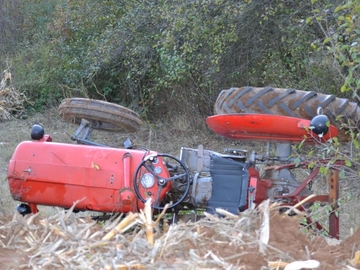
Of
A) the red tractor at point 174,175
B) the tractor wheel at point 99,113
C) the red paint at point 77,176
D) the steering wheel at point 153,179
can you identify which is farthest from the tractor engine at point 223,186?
the tractor wheel at point 99,113

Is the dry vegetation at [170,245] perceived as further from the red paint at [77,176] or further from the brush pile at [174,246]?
the red paint at [77,176]

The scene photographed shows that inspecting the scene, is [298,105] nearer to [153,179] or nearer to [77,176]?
[153,179]

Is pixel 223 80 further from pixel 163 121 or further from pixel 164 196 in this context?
pixel 164 196

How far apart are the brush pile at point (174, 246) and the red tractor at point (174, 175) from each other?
6.24 feet

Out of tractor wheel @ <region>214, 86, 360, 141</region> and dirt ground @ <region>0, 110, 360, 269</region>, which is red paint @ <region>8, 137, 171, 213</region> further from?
dirt ground @ <region>0, 110, 360, 269</region>

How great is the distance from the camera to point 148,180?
16.5 feet

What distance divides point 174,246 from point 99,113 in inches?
120

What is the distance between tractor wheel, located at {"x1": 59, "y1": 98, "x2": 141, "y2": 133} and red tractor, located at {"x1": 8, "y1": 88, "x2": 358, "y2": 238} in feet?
1.03

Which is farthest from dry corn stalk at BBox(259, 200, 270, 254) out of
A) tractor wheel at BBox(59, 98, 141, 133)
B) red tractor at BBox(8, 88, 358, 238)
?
tractor wheel at BBox(59, 98, 141, 133)

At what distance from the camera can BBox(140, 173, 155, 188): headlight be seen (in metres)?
5.02

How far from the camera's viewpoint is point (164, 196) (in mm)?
5195

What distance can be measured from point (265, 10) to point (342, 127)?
4.56 metres

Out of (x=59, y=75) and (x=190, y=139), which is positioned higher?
(x=59, y=75)

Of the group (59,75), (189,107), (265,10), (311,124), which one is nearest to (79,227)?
(311,124)
